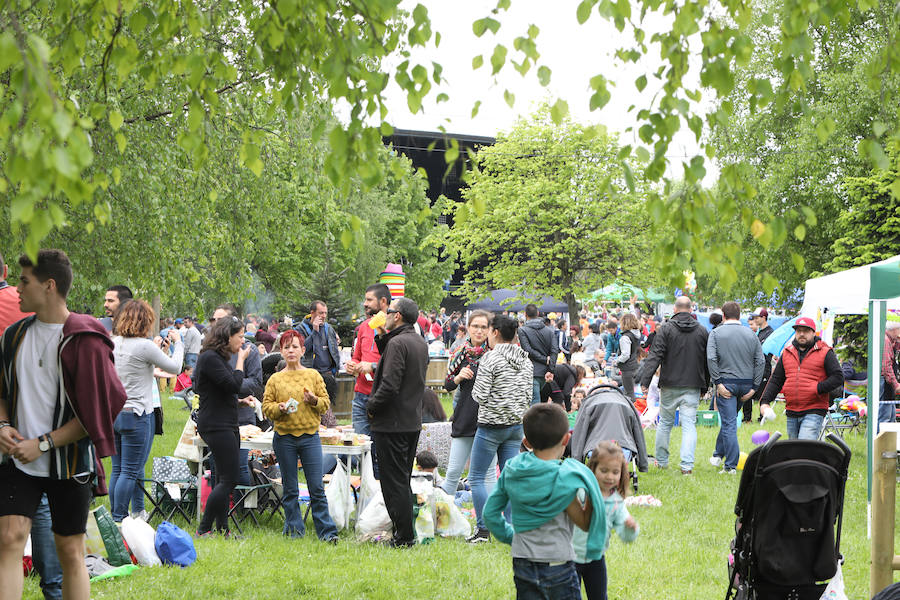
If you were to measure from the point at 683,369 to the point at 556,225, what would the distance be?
2512cm

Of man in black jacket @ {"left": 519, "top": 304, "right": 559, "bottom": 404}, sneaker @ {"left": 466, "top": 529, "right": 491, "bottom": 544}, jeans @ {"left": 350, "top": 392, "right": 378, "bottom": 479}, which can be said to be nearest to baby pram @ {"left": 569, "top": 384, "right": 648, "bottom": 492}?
sneaker @ {"left": 466, "top": 529, "right": 491, "bottom": 544}

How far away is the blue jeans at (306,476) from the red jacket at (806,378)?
5.46m

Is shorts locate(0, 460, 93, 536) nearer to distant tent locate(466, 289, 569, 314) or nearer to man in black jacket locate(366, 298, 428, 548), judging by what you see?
man in black jacket locate(366, 298, 428, 548)

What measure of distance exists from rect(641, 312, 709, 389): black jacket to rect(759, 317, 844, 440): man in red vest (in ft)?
3.29

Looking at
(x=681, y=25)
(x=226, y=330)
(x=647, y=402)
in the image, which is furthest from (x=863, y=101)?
(x=681, y=25)

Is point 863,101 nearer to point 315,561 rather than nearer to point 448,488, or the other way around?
point 448,488

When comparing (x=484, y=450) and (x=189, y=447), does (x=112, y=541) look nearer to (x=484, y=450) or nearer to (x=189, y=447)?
(x=189, y=447)

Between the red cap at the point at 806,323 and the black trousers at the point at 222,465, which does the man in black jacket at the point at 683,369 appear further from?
the black trousers at the point at 222,465

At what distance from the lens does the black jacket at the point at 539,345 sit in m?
11.9

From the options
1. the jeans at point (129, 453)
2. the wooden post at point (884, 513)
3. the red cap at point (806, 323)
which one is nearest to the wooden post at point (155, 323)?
the jeans at point (129, 453)

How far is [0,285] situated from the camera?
5.29m

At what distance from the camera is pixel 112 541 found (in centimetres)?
648

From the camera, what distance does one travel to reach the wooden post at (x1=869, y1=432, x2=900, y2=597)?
17.8 ft

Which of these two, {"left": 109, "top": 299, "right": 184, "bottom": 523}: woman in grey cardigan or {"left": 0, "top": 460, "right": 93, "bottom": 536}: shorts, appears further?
{"left": 109, "top": 299, "right": 184, "bottom": 523}: woman in grey cardigan
